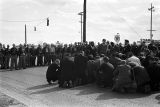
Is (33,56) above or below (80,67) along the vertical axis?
above

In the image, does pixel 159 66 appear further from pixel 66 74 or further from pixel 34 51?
pixel 34 51

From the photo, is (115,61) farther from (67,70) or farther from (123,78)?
(67,70)

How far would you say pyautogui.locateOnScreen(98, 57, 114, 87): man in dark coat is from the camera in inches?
531

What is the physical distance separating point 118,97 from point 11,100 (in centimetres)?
391

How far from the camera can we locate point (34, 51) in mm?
24703

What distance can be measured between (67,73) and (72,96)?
8.33 ft

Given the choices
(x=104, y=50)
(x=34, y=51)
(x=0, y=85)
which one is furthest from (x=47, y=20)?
(x=0, y=85)

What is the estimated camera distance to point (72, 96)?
38.8ft

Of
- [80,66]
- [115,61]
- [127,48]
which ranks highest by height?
[127,48]

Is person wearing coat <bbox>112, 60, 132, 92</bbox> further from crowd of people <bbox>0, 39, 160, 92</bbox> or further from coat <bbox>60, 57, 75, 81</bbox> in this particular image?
coat <bbox>60, 57, 75, 81</bbox>

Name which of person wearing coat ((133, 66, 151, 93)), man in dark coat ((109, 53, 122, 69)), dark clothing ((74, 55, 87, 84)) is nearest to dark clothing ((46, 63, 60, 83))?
dark clothing ((74, 55, 87, 84))

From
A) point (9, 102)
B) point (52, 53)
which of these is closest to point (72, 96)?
point (9, 102)

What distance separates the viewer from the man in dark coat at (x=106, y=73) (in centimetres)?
1349

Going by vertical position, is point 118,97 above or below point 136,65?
below
